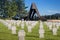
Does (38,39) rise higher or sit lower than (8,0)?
lower

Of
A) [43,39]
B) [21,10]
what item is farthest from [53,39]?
[21,10]

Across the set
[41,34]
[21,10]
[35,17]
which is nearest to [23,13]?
[21,10]

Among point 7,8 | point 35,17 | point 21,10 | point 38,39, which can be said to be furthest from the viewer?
point 21,10

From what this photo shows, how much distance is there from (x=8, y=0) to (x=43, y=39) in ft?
302

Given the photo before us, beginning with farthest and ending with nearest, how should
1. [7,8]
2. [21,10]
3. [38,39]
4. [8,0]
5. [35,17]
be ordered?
1. [21,10]
2. [8,0]
3. [7,8]
4. [35,17]
5. [38,39]

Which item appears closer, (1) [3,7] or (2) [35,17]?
(2) [35,17]

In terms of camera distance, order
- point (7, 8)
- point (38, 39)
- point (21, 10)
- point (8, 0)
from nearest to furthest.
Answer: point (38, 39) → point (7, 8) → point (8, 0) → point (21, 10)

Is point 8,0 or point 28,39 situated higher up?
point 8,0

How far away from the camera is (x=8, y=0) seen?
353 ft

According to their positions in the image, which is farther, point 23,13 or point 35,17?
point 23,13

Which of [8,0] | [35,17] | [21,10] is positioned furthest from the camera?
[21,10]

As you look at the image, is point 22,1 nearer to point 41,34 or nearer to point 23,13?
point 23,13

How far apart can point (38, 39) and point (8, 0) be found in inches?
3624

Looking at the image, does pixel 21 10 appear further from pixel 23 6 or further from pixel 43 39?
pixel 43 39
